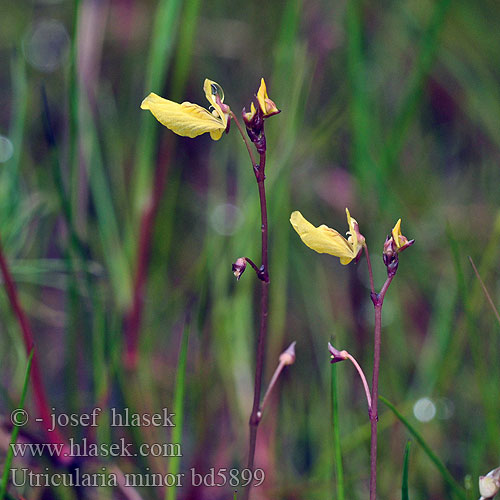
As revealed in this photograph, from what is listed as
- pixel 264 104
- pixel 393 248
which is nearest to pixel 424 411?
pixel 393 248

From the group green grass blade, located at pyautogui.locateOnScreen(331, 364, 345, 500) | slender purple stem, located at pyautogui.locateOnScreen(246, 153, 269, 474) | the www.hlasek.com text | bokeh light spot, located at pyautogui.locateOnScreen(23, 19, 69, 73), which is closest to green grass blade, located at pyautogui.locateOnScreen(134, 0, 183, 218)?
the www.hlasek.com text

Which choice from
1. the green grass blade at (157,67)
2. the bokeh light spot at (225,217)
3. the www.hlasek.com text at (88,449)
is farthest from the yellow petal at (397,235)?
the bokeh light spot at (225,217)

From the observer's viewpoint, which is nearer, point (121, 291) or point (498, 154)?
point (121, 291)

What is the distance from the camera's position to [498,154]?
1719 millimetres

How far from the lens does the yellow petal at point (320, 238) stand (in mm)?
552

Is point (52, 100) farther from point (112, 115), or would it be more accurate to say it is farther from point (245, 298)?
point (245, 298)

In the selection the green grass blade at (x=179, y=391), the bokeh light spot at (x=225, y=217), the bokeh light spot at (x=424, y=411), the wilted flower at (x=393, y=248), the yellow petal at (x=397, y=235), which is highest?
the yellow petal at (x=397, y=235)

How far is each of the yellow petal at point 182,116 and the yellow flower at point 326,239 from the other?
0.12 m

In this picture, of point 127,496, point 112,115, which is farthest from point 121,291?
point 112,115

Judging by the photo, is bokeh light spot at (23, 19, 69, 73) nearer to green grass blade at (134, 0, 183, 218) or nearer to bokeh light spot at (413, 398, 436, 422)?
green grass blade at (134, 0, 183, 218)

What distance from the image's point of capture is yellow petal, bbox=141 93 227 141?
0.56m

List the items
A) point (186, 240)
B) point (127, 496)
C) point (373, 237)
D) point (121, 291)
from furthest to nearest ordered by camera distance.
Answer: point (186, 240) → point (373, 237) → point (121, 291) → point (127, 496)

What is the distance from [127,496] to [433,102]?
5.30 ft

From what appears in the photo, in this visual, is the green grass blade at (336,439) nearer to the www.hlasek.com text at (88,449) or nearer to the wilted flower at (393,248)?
the wilted flower at (393,248)
